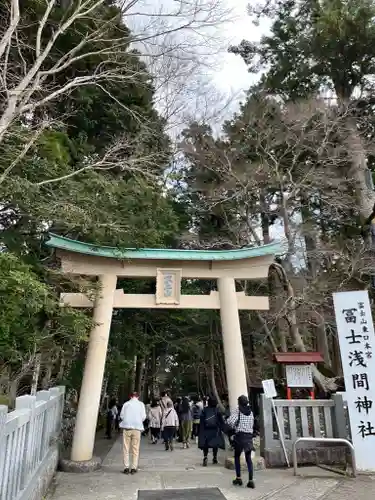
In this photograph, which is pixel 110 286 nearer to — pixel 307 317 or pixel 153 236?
pixel 153 236

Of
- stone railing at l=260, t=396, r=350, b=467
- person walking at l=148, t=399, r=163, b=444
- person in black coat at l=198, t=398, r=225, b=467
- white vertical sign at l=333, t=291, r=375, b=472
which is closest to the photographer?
white vertical sign at l=333, t=291, r=375, b=472

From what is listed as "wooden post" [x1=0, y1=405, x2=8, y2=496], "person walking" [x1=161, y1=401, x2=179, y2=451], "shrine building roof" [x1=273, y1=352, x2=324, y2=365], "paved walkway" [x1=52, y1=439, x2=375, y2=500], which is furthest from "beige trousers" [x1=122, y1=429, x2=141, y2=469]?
"wooden post" [x1=0, y1=405, x2=8, y2=496]

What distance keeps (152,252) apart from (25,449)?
5.80 meters

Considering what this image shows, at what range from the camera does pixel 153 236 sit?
38.1 ft

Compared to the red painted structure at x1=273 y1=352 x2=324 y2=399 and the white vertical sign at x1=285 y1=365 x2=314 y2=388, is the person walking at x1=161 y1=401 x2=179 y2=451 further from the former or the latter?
the red painted structure at x1=273 y1=352 x2=324 y2=399

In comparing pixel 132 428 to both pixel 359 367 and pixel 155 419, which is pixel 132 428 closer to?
pixel 359 367

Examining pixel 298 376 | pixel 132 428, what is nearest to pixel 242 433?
pixel 132 428

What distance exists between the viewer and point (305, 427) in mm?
8289

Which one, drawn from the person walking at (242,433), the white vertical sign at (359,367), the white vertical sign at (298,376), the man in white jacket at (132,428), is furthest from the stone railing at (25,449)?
the white vertical sign at (298,376)

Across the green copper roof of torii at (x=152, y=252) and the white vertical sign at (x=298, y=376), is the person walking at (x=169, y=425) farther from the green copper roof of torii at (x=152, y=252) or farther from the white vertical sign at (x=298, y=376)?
the green copper roof of torii at (x=152, y=252)

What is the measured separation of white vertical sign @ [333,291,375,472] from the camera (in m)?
7.21

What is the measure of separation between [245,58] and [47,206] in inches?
595

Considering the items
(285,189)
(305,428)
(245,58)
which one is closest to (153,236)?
(285,189)

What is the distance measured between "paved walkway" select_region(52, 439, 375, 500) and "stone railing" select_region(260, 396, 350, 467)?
0.38 meters
